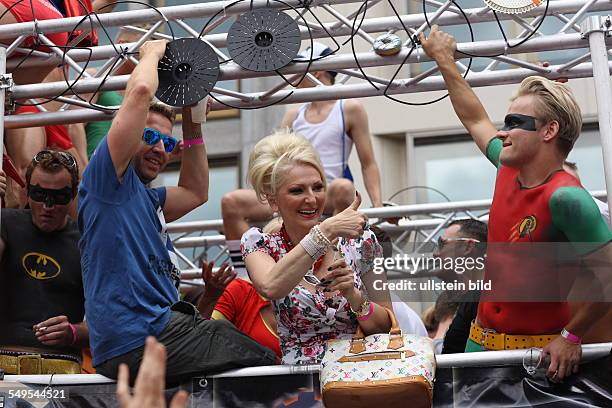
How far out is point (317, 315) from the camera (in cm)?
449

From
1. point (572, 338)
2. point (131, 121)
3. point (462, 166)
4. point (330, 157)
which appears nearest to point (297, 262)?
point (131, 121)

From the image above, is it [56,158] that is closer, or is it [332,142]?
[56,158]

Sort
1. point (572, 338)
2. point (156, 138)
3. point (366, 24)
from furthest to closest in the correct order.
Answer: point (366, 24) < point (156, 138) < point (572, 338)

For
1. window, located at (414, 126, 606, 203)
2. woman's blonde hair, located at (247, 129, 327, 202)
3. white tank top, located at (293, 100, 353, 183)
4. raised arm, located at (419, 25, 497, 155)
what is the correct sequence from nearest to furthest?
woman's blonde hair, located at (247, 129, 327, 202) → raised arm, located at (419, 25, 497, 155) → white tank top, located at (293, 100, 353, 183) → window, located at (414, 126, 606, 203)

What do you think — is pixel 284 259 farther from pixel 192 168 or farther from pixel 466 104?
pixel 466 104

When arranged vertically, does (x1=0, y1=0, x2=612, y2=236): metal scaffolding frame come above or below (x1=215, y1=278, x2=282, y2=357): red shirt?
above

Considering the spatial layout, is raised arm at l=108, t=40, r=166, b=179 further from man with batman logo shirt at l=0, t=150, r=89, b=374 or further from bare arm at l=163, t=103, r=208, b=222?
man with batman logo shirt at l=0, t=150, r=89, b=374

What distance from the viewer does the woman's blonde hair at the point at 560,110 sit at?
4594 millimetres

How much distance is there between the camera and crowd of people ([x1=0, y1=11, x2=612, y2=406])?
14.3 ft

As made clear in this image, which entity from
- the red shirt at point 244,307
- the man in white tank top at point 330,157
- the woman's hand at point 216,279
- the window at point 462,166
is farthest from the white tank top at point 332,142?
the window at point 462,166

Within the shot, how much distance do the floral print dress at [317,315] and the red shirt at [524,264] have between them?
0.50 meters

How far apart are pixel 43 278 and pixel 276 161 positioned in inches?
51.1

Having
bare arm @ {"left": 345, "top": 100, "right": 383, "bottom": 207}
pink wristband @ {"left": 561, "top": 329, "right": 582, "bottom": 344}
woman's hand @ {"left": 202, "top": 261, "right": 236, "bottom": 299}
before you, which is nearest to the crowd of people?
pink wristband @ {"left": 561, "top": 329, "right": 582, "bottom": 344}

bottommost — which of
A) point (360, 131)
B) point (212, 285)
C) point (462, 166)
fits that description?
point (212, 285)
